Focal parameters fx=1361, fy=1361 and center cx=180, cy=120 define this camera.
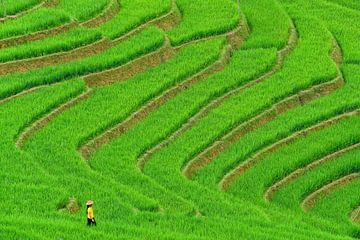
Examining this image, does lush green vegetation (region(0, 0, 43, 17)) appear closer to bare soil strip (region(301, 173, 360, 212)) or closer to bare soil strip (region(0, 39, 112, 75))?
bare soil strip (region(0, 39, 112, 75))

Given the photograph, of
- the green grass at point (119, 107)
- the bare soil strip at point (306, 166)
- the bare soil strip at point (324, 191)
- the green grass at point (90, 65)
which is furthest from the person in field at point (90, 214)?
the green grass at point (90, 65)

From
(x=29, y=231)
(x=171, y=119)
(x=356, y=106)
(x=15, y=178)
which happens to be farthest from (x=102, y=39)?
(x=29, y=231)

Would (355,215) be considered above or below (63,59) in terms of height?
below

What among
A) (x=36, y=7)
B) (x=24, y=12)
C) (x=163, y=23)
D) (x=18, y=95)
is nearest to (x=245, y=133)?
(x=18, y=95)

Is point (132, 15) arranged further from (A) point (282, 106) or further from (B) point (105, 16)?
(A) point (282, 106)

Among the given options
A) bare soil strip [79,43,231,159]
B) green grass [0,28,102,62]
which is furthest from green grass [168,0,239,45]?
green grass [0,28,102,62]

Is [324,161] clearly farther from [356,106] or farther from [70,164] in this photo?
[70,164]
